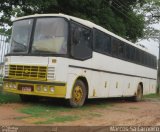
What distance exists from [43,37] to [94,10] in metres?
9.93

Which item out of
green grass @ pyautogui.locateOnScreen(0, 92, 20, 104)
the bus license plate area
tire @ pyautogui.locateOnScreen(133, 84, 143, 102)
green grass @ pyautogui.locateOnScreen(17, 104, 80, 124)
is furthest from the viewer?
tire @ pyautogui.locateOnScreen(133, 84, 143, 102)

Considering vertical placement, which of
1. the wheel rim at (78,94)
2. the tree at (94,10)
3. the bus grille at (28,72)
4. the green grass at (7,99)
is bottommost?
the green grass at (7,99)

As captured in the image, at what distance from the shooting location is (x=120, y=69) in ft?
60.6

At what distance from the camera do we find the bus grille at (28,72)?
13.2m

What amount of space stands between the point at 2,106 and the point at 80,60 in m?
3.04

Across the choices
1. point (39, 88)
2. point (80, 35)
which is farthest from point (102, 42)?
point (39, 88)

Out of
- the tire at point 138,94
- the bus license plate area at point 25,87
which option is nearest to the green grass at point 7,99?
the bus license plate area at point 25,87

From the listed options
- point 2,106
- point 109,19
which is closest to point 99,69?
point 2,106

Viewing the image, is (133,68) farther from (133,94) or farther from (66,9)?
(66,9)

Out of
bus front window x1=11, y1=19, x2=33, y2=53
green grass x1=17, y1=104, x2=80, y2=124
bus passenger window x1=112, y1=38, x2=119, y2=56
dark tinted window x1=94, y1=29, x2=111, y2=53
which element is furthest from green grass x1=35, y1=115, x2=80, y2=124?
bus passenger window x1=112, y1=38, x2=119, y2=56

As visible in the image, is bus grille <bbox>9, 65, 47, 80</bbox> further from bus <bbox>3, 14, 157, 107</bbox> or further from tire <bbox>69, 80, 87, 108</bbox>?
tire <bbox>69, 80, 87, 108</bbox>

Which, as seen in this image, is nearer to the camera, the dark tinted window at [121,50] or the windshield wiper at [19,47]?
the windshield wiper at [19,47]

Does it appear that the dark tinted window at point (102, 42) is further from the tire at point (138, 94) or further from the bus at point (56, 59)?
the tire at point (138, 94)

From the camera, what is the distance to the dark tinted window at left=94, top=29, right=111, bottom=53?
1554 centimetres
